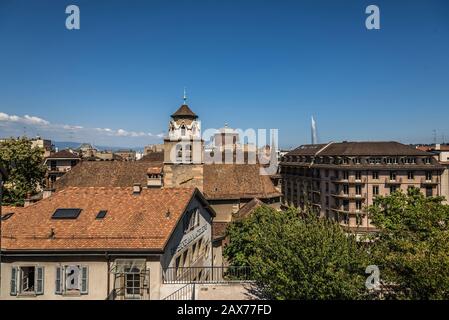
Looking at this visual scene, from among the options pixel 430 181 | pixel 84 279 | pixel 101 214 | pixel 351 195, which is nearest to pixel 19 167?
pixel 101 214

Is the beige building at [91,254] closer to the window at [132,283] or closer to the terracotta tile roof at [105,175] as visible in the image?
the window at [132,283]

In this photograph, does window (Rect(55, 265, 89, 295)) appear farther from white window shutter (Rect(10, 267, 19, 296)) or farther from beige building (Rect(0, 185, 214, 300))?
white window shutter (Rect(10, 267, 19, 296))

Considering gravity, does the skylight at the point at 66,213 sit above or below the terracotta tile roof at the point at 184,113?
below

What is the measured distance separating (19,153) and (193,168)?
71.8 feet

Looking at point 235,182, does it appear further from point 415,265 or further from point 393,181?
point 415,265

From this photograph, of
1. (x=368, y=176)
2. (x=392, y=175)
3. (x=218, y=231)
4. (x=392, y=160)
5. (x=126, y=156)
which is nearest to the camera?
(x=218, y=231)

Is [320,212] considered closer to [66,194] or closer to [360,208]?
[360,208]

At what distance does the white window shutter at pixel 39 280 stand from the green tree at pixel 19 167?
80.4 ft

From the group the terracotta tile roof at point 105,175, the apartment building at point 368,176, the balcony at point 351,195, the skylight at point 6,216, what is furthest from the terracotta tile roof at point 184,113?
the balcony at point 351,195

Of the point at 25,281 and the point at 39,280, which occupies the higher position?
the point at 39,280

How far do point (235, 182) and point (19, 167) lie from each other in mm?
26899

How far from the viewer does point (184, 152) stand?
109 feet

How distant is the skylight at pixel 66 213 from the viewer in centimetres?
1670
